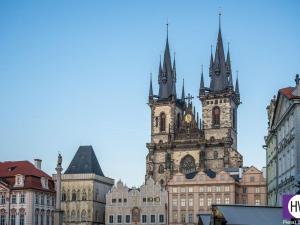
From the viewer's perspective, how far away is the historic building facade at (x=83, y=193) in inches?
3807

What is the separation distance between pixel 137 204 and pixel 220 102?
26.4 m

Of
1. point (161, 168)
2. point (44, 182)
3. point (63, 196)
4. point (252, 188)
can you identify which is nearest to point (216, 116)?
point (161, 168)

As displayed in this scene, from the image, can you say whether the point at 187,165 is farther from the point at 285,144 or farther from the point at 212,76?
the point at 285,144

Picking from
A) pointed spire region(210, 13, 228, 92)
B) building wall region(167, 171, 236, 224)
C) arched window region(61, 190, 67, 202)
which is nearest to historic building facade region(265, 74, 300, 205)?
building wall region(167, 171, 236, 224)

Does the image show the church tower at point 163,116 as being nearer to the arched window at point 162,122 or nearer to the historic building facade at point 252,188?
the arched window at point 162,122

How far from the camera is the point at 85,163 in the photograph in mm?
101125

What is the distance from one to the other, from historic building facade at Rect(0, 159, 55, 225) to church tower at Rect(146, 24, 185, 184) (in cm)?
2598

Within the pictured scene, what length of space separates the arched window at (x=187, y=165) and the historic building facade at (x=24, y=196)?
28.1m

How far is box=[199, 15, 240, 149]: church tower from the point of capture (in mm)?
108688

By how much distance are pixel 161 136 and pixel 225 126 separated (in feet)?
42.6

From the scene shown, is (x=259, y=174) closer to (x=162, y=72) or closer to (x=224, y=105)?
(x=224, y=105)

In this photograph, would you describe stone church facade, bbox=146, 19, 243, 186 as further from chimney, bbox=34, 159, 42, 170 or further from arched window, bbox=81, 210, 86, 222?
chimney, bbox=34, 159, 42, 170

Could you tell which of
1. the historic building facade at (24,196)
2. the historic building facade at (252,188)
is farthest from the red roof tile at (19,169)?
the historic building facade at (252,188)

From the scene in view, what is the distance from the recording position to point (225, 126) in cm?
10831
